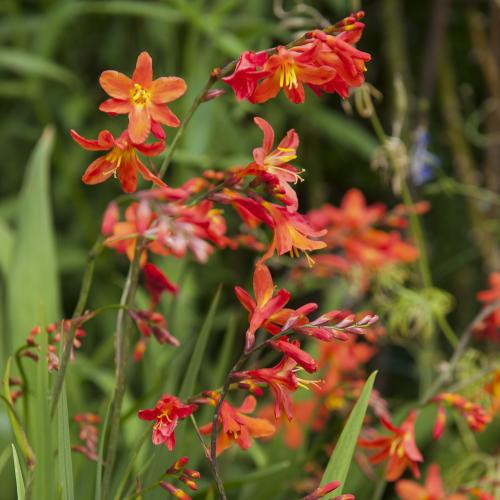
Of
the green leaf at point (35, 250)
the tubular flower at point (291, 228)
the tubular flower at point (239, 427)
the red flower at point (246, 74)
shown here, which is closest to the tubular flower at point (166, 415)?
the tubular flower at point (239, 427)

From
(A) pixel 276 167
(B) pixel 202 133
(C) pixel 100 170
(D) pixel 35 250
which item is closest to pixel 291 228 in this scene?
(A) pixel 276 167

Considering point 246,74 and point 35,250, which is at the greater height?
point 246,74

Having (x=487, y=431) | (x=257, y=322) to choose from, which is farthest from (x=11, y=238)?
(x=257, y=322)

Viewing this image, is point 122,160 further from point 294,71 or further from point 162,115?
point 294,71

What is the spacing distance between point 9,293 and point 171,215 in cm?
80

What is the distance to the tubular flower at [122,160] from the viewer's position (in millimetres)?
715

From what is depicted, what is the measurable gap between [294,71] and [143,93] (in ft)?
0.40

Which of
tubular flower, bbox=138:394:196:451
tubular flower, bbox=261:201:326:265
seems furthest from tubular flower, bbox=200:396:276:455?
tubular flower, bbox=261:201:326:265

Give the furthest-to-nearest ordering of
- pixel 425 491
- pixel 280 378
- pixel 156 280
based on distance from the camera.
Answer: pixel 425 491, pixel 156 280, pixel 280 378

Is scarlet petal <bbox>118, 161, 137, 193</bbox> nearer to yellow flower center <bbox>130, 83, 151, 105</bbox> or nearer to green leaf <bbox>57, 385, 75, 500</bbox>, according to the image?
yellow flower center <bbox>130, 83, 151, 105</bbox>

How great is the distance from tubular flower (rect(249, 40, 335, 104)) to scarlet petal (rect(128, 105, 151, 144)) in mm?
85

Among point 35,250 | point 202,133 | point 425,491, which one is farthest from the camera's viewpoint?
point 202,133

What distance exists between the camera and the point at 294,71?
0.74 meters

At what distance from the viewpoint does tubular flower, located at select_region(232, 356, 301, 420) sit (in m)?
0.69
